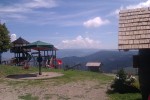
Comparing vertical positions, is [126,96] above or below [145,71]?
below

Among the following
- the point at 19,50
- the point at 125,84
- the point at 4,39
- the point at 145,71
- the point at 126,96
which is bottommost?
the point at 126,96

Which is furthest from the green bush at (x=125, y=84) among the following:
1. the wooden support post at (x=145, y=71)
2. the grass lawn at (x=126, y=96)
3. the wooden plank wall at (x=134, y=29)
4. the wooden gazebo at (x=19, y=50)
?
the wooden gazebo at (x=19, y=50)

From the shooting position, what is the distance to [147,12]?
46.1ft

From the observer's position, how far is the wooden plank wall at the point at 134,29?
12.9 meters

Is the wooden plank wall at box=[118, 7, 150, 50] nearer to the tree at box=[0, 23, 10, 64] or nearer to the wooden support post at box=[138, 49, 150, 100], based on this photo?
the wooden support post at box=[138, 49, 150, 100]

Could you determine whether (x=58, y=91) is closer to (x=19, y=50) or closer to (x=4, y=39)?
(x=4, y=39)

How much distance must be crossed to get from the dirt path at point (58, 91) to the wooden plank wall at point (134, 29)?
514cm

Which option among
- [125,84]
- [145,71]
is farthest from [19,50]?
[145,71]

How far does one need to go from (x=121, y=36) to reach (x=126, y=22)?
84 centimetres

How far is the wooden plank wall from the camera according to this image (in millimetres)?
12898

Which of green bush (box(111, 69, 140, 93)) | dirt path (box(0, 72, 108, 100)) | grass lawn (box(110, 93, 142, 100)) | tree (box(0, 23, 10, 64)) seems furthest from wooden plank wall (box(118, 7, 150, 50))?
tree (box(0, 23, 10, 64))

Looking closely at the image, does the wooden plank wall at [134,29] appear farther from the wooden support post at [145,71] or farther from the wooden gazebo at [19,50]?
the wooden gazebo at [19,50]

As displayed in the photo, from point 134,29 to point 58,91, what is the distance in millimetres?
8029

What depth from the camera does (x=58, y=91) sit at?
20031 mm
